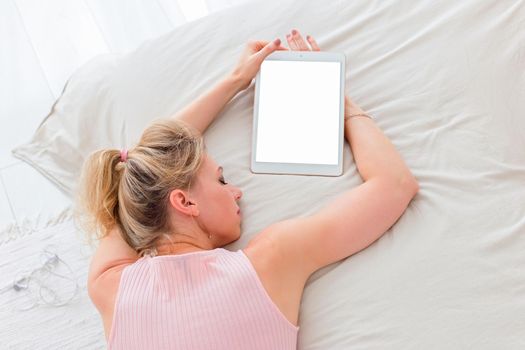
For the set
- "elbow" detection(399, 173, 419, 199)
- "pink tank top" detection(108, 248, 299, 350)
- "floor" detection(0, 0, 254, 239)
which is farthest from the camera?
"floor" detection(0, 0, 254, 239)

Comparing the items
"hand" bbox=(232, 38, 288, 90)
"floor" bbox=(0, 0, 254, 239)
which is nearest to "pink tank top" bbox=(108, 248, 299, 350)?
"hand" bbox=(232, 38, 288, 90)

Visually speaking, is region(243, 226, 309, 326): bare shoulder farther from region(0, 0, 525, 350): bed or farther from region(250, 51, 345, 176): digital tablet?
region(250, 51, 345, 176): digital tablet

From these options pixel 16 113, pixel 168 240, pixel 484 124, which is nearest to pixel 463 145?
pixel 484 124

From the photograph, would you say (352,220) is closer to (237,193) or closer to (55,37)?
(237,193)

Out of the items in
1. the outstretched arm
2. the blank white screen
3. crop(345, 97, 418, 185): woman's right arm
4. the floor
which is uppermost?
the floor

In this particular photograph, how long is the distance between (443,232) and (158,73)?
0.71 meters

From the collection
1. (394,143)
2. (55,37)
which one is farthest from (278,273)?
(55,37)

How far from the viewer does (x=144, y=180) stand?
104cm

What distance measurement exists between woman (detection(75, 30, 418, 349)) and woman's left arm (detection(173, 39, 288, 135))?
0.16 metres

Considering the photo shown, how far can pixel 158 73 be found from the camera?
4.62ft

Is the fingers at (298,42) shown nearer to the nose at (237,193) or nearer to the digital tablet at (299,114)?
the digital tablet at (299,114)

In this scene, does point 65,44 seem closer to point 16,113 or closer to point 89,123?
point 16,113

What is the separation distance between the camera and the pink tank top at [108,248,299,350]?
933mm

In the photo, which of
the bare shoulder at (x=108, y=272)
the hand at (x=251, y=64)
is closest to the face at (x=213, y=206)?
the bare shoulder at (x=108, y=272)
